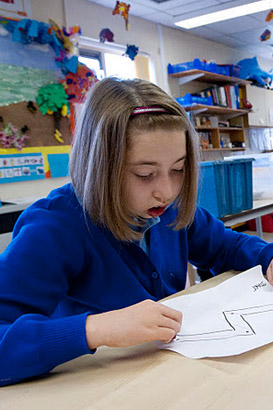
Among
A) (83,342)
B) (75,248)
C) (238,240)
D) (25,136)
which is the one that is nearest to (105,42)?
(25,136)

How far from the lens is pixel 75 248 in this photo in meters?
0.75

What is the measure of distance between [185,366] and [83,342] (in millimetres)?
148

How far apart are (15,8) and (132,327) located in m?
2.90

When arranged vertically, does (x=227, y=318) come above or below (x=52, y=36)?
below

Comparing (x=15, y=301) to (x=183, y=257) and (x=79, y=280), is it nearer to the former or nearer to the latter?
(x=79, y=280)

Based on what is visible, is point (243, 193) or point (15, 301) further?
point (243, 193)

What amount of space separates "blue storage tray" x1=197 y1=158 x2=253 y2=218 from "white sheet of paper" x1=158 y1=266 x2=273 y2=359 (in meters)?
1.17

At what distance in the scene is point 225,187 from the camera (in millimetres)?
2102

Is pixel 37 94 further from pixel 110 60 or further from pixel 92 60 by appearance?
pixel 110 60

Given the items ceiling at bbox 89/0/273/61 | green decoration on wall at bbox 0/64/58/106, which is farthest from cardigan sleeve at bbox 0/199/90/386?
ceiling at bbox 89/0/273/61

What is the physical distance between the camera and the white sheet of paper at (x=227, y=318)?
0.59 m

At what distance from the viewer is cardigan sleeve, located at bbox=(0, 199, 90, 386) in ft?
1.81

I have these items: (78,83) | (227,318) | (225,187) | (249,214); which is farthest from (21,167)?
(227,318)

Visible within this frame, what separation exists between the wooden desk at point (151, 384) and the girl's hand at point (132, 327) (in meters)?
0.03
